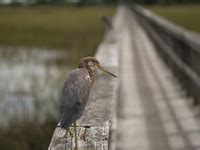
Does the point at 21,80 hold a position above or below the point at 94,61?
above

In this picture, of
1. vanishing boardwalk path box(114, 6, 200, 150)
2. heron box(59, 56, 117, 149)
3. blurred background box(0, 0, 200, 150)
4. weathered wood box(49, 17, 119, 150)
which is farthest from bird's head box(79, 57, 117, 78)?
blurred background box(0, 0, 200, 150)

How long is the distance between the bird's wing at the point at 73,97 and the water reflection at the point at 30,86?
546cm

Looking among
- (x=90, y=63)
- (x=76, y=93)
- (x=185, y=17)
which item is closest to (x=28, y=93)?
(x=90, y=63)

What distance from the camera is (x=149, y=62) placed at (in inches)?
528

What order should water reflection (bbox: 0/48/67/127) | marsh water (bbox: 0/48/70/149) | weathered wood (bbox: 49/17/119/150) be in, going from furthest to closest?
water reflection (bbox: 0/48/67/127) < marsh water (bbox: 0/48/70/149) < weathered wood (bbox: 49/17/119/150)

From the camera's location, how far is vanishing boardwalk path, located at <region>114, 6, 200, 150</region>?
5.47 meters

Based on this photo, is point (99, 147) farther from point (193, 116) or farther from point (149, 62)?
point (149, 62)

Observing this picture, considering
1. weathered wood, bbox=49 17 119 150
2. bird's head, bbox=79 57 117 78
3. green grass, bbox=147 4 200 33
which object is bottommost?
weathered wood, bbox=49 17 119 150

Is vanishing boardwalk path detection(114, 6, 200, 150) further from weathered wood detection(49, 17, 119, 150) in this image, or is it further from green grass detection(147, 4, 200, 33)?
green grass detection(147, 4, 200, 33)

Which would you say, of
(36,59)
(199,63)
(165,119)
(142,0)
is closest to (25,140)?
(165,119)

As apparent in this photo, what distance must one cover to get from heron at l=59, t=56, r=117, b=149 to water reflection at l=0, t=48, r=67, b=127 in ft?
17.6

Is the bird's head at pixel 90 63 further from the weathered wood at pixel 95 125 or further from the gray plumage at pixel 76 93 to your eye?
the weathered wood at pixel 95 125

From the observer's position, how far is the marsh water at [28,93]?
27.0ft

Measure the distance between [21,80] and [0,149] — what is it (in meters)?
6.13
